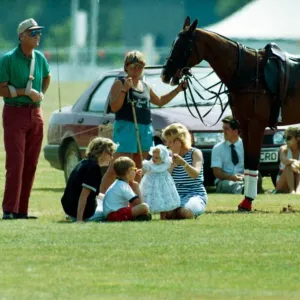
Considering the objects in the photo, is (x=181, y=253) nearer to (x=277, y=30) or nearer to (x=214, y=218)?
(x=214, y=218)

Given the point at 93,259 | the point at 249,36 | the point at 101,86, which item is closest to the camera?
the point at 93,259

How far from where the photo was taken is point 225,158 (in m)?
19.4

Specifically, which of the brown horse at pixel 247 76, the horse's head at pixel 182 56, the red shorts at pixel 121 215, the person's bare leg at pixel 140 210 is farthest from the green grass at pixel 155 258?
the horse's head at pixel 182 56

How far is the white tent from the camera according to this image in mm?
37594

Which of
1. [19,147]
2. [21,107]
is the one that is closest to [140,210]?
[19,147]

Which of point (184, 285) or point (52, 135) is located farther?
point (52, 135)

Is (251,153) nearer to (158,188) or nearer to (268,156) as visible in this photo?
(158,188)

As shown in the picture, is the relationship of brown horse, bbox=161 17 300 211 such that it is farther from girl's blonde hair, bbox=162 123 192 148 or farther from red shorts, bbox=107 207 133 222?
red shorts, bbox=107 207 133 222

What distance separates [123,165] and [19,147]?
1.19 metres

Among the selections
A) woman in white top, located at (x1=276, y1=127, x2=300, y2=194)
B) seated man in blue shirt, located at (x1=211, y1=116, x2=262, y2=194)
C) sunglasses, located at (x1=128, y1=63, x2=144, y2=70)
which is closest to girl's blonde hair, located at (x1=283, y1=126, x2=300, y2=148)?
woman in white top, located at (x1=276, y1=127, x2=300, y2=194)

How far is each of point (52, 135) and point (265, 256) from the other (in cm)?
970

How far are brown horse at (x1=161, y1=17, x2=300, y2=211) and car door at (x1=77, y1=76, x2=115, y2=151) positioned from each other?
369 cm

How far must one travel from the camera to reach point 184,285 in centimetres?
1075

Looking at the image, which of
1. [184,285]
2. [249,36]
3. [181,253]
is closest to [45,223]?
[181,253]
